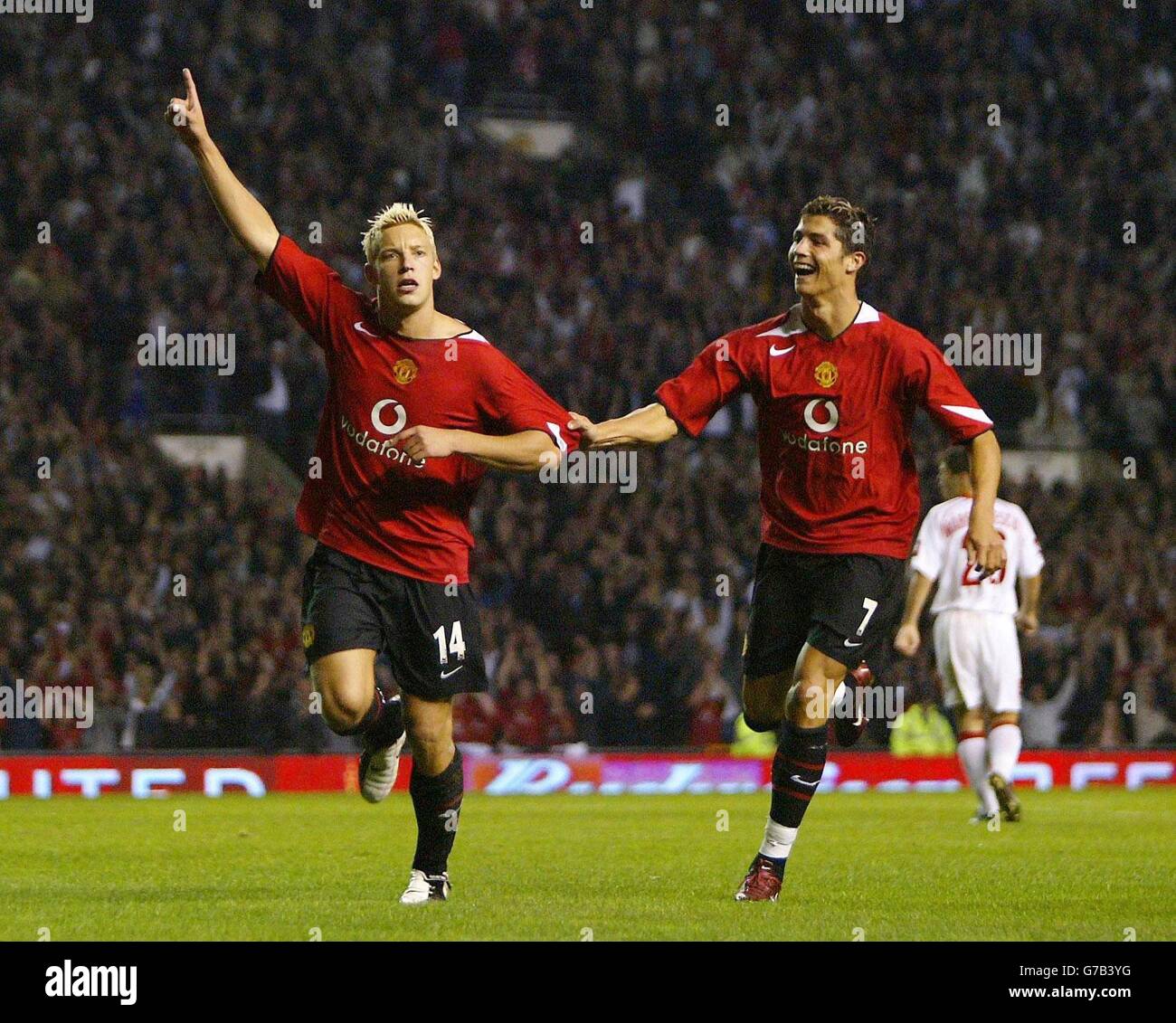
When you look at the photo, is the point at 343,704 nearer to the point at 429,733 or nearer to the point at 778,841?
the point at 429,733

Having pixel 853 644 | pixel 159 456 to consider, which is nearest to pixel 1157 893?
pixel 853 644

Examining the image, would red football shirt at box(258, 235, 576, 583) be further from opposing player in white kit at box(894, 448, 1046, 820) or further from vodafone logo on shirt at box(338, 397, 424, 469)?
opposing player in white kit at box(894, 448, 1046, 820)

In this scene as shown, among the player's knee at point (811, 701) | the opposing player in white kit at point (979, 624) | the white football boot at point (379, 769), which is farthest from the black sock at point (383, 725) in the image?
the opposing player in white kit at point (979, 624)

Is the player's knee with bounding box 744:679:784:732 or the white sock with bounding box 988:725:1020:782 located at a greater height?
the player's knee with bounding box 744:679:784:732

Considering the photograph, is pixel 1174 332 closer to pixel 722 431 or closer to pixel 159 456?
pixel 722 431

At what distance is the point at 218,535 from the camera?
1973 cm

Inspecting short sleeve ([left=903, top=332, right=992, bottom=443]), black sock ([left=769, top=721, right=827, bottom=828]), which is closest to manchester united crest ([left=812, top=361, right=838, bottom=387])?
short sleeve ([left=903, top=332, right=992, bottom=443])

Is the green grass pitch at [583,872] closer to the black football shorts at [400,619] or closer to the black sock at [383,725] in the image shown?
the black sock at [383,725]

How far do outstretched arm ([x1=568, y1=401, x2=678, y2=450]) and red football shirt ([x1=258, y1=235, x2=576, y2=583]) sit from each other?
77 millimetres

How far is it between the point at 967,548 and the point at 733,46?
782 inches

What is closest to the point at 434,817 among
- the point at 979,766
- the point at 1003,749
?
the point at 979,766

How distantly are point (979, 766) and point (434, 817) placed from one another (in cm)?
600

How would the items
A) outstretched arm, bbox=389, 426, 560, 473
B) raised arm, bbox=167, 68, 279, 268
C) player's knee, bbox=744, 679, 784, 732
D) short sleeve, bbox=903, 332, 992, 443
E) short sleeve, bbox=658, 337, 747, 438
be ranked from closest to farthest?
outstretched arm, bbox=389, 426, 560, 473, raised arm, bbox=167, 68, 279, 268, short sleeve, bbox=903, 332, 992, 443, short sleeve, bbox=658, 337, 747, 438, player's knee, bbox=744, 679, 784, 732

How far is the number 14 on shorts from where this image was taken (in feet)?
26.9
